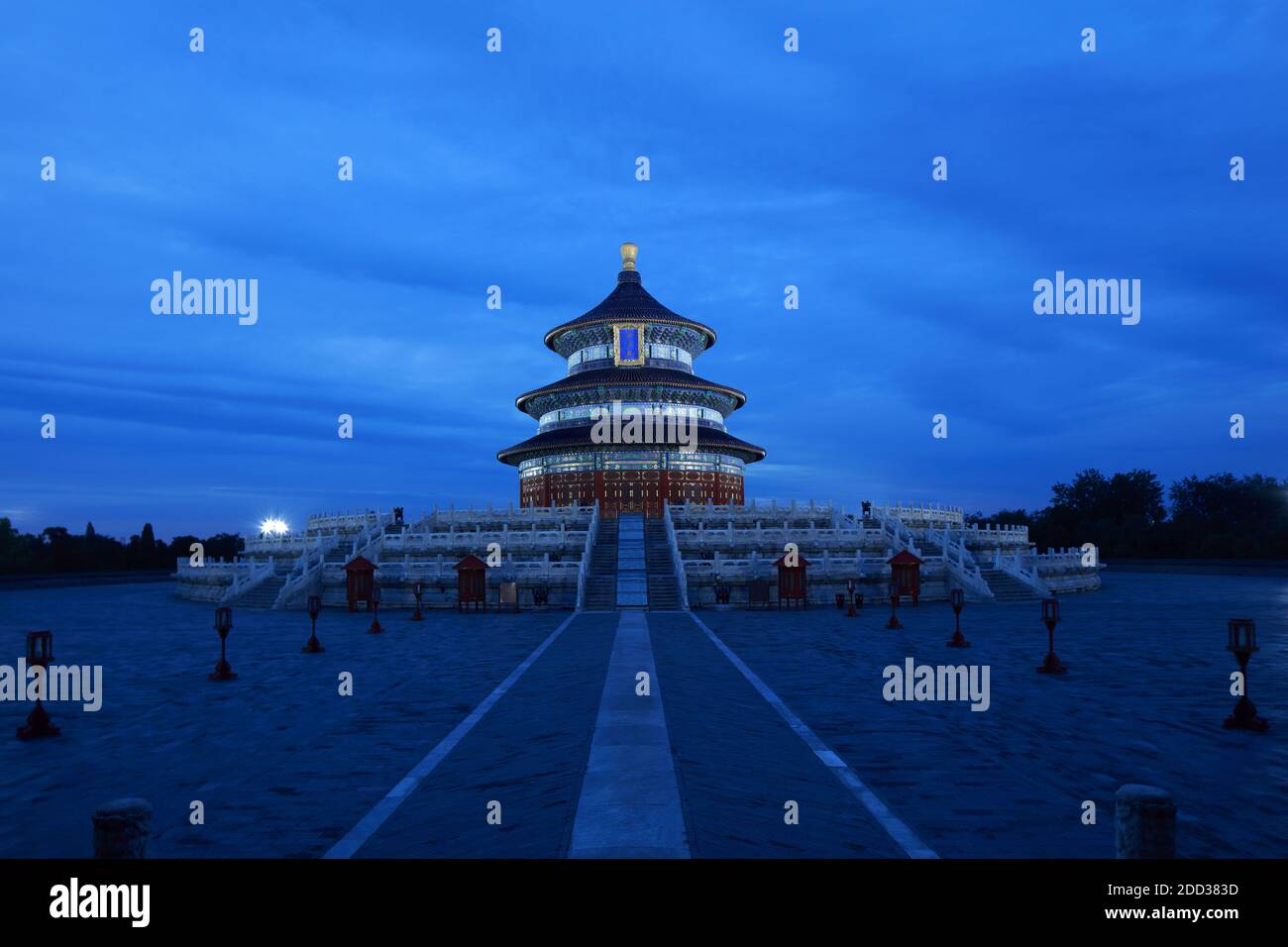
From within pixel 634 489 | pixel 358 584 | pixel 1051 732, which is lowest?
pixel 1051 732

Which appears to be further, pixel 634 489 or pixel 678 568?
pixel 634 489

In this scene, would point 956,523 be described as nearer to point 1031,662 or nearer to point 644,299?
point 644,299

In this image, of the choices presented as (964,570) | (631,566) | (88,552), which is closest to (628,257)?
(631,566)

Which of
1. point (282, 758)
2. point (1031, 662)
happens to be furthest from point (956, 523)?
point (282, 758)

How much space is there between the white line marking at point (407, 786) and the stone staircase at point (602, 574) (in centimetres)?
1591

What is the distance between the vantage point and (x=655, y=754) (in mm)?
8945

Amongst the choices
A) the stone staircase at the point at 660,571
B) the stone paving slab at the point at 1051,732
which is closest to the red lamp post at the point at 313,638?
the stone paving slab at the point at 1051,732

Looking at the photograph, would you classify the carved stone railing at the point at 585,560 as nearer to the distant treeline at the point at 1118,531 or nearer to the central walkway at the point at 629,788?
the central walkway at the point at 629,788

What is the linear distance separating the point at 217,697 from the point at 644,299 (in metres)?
55.4

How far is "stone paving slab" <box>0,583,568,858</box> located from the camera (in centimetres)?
761

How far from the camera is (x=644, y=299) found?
217 ft

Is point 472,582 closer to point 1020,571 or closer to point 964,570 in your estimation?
point 964,570

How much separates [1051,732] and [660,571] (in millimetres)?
23323

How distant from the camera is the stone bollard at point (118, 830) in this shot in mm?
5016
